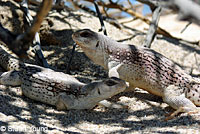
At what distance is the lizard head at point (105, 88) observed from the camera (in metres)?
3.95

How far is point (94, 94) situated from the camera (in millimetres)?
4145

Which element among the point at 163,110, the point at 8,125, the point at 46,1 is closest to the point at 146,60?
the point at 163,110

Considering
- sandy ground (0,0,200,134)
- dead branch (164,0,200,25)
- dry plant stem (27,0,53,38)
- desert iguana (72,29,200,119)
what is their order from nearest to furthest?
dead branch (164,0,200,25), dry plant stem (27,0,53,38), sandy ground (0,0,200,134), desert iguana (72,29,200,119)

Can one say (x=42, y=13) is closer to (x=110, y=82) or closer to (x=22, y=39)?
(x=22, y=39)

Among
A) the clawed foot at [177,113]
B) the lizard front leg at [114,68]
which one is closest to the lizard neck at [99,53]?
the lizard front leg at [114,68]

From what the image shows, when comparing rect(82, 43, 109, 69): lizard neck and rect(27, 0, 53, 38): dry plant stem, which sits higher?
rect(27, 0, 53, 38): dry plant stem

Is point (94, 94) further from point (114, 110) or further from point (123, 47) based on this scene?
point (123, 47)

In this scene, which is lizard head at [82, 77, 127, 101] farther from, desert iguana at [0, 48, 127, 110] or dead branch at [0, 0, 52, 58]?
dead branch at [0, 0, 52, 58]

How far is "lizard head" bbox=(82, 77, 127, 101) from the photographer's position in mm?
3947

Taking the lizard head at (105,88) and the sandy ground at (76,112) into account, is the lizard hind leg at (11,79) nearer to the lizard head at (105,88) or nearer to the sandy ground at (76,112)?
the sandy ground at (76,112)

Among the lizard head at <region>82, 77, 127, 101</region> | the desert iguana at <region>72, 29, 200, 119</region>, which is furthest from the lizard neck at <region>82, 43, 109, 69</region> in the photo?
the lizard head at <region>82, 77, 127, 101</region>

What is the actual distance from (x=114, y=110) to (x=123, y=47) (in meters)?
1.08

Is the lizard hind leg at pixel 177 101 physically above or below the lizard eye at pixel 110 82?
below

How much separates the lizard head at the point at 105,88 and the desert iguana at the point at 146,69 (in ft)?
1.72
